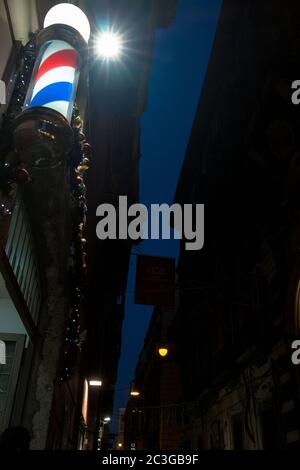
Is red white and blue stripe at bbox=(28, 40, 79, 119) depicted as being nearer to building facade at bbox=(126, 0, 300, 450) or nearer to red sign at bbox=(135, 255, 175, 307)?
building facade at bbox=(126, 0, 300, 450)

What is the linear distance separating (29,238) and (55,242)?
40 centimetres

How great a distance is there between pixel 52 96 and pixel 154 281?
9.26m

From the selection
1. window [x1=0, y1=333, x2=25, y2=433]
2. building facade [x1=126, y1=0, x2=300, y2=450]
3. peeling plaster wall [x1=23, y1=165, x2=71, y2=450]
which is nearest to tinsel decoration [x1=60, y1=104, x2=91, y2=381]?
peeling plaster wall [x1=23, y1=165, x2=71, y2=450]

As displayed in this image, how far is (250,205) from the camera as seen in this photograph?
12.5 m

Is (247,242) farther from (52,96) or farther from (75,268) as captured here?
(52,96)

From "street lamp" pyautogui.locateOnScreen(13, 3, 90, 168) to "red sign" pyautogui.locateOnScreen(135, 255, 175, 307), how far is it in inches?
345

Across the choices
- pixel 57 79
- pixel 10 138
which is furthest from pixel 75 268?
pixel 57 79

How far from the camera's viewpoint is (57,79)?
275 centimetres

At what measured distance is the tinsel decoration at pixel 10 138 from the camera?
2.81 meters

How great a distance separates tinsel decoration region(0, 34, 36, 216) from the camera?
111 inches

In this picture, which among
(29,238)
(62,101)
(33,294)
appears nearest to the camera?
(62,101)

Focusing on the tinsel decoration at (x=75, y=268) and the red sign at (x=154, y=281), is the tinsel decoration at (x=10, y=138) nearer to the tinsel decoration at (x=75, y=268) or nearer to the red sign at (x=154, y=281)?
the tinsel decoration at (x=75, y=268)

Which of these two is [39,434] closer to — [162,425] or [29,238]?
[29,238]

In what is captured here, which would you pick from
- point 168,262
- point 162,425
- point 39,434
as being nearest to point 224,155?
point 168,262
